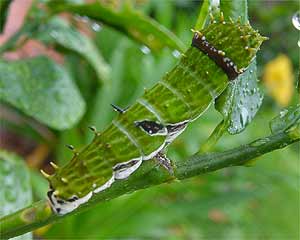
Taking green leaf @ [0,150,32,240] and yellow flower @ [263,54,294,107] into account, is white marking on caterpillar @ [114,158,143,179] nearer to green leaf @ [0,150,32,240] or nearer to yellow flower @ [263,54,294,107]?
green leaf @ [0,150,32,240]

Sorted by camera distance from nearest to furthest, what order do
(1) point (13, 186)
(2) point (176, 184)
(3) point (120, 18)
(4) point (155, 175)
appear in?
(4) point (155, 175)
(1) point (13, 186)
(3) point (120, 18)
(2) point (176, 184)

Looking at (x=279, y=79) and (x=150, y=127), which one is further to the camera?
(x=279, y=79)

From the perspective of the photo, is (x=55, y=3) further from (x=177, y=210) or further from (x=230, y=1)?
(x=177, y=210)

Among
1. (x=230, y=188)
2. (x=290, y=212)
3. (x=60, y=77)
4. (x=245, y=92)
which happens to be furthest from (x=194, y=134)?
(x=245, y=92)

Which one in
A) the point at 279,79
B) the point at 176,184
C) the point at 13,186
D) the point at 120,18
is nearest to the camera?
the point at 13,186

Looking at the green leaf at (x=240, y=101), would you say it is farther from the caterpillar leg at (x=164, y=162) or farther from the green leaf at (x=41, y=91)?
the green leaf at (x=41, y=91)

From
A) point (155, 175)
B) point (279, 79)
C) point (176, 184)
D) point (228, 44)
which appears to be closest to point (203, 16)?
point (228, 44)

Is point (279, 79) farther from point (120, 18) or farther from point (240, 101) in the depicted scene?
point (240, 101)

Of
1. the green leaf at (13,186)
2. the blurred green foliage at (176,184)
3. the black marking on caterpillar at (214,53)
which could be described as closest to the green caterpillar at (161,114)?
the black marking on caterpillar at (214,53)
